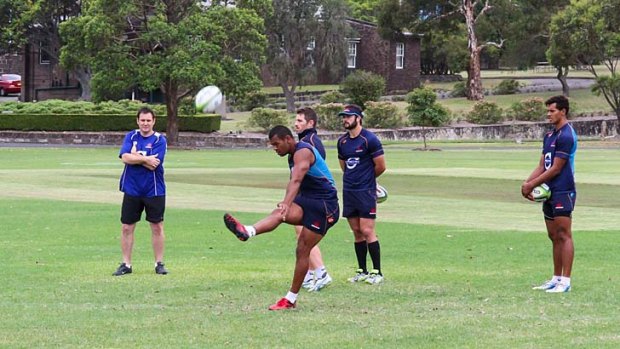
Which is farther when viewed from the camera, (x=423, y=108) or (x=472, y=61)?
(x=472, y=61)

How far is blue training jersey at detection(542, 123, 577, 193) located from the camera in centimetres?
1276

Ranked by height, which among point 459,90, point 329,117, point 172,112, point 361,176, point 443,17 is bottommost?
point 329,117

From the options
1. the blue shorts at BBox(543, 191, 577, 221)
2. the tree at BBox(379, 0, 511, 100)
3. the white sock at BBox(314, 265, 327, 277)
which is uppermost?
the tree at BBox(379, 0, 511, 100)

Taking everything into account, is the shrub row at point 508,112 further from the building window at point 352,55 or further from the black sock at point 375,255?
the black sock at point 375,255

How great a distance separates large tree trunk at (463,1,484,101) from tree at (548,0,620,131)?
11.3 m

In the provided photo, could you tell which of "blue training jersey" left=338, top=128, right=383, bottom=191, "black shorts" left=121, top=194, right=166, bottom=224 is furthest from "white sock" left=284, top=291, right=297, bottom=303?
"black shorts" left=121, top=194, right=166, bottom=224

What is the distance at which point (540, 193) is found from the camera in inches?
504

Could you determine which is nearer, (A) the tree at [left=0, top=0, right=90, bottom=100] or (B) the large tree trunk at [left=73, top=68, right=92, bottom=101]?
(A) the tree at [left=0, top=0, right=90, bottom=100]

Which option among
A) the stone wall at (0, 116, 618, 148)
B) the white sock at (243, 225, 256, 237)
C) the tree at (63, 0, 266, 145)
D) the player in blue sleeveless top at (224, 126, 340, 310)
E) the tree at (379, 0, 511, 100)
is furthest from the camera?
the tree at (379, 0, 511, 100)

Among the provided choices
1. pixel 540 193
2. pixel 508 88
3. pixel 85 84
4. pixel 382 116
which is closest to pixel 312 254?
pixel 540 193

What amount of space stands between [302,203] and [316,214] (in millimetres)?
187

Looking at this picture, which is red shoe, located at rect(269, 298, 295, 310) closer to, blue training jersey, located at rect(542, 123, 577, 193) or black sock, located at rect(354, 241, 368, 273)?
black sock, located at rect(354, 241, 368, 273)

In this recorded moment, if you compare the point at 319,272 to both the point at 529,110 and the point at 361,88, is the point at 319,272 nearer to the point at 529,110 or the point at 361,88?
the point at 529,110

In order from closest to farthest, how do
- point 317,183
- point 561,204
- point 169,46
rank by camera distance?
point 317,183
point 561,204
point 169,46
